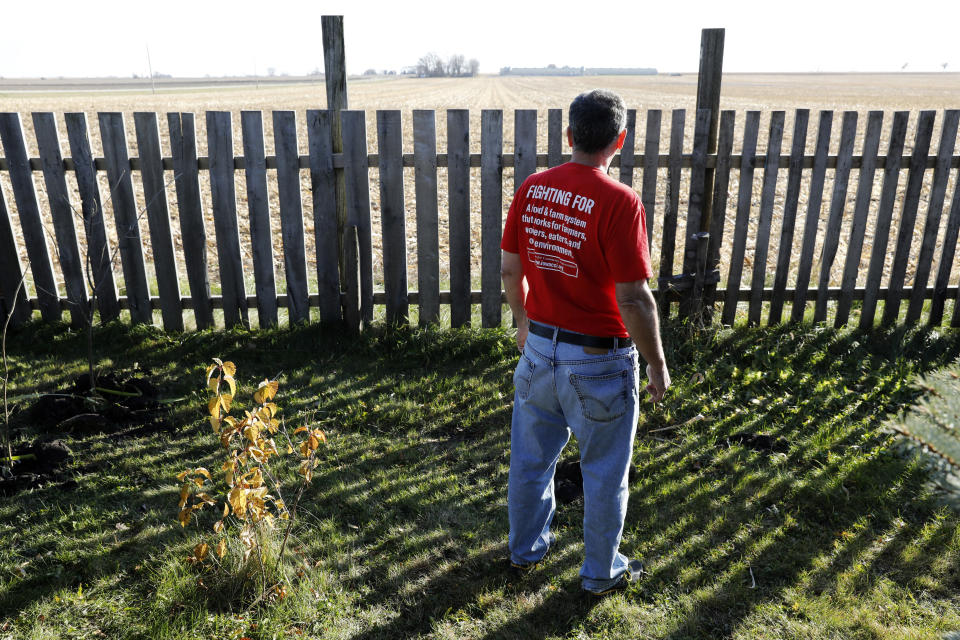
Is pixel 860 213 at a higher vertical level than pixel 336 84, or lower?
lower

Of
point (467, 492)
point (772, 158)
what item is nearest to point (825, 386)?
point (772, 158)

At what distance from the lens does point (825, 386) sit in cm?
505

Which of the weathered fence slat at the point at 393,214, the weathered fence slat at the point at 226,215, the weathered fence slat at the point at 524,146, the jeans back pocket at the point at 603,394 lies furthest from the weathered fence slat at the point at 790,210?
the weathered fence slat at the point at 226,215

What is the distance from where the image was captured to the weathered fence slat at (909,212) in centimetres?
566

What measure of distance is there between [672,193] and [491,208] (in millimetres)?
1475

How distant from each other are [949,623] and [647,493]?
1438mm

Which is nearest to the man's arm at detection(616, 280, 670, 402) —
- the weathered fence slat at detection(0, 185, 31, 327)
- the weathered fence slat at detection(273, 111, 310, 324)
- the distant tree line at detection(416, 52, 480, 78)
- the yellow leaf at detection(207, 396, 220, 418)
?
the yellow leaf at detection(207, 396, 220, 418)

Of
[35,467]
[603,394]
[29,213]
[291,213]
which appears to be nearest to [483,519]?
[603,394]

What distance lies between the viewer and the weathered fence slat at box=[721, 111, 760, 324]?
5.62 meters

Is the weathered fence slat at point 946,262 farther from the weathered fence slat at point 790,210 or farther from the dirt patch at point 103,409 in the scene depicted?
the dirt patch at point 103,409

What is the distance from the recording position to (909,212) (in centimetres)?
592

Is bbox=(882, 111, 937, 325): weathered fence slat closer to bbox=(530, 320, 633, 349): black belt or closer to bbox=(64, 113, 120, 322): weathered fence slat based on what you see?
bbox=(530, 320, 633, 349): black belt

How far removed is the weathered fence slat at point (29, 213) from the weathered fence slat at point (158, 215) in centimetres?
87

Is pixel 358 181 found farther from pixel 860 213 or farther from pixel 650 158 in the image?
pixel 860 213
